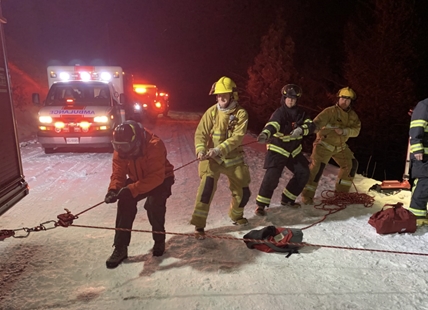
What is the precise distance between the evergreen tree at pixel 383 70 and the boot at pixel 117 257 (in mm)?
12769

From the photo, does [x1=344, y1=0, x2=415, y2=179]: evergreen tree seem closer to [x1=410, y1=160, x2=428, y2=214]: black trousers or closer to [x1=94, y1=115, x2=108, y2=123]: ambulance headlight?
[x1=410, y1=160, x2=428, y2=214]: black trousers

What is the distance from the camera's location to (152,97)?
20484mm

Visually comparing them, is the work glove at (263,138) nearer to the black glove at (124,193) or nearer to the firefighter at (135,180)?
the firefighter at (135,180)

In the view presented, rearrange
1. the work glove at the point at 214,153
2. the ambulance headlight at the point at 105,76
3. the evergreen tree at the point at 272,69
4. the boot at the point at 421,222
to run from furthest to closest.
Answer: the evergreen tree at the point at 272,69 < the ambulance headlight at the point at 105,76 < the boot at the point at 421,222 < the work glove at the point at 214,153

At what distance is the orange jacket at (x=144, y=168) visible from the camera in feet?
11.6

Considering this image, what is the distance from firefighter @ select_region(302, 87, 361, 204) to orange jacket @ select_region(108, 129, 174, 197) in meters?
2.74

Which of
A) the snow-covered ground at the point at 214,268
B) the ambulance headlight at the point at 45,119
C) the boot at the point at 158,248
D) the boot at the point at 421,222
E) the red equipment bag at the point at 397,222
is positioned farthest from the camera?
the ambulance headlight at the point at 45,119

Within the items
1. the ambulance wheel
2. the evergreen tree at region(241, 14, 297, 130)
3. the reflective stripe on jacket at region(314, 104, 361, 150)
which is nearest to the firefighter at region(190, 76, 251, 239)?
the reflective stripe on jacket at region(314, 104, 361, 150)

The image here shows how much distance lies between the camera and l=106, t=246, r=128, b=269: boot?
359 cm

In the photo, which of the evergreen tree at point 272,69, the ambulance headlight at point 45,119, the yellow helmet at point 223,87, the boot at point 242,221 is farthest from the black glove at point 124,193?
the evergreen tree at point 272,69

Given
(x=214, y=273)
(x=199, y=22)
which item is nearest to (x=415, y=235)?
(x=214, y=273)

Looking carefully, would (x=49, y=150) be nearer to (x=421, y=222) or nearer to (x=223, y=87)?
(x=223, y=87)

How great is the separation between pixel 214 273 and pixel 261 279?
1.55ft

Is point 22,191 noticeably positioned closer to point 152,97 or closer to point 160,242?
point 160,242
